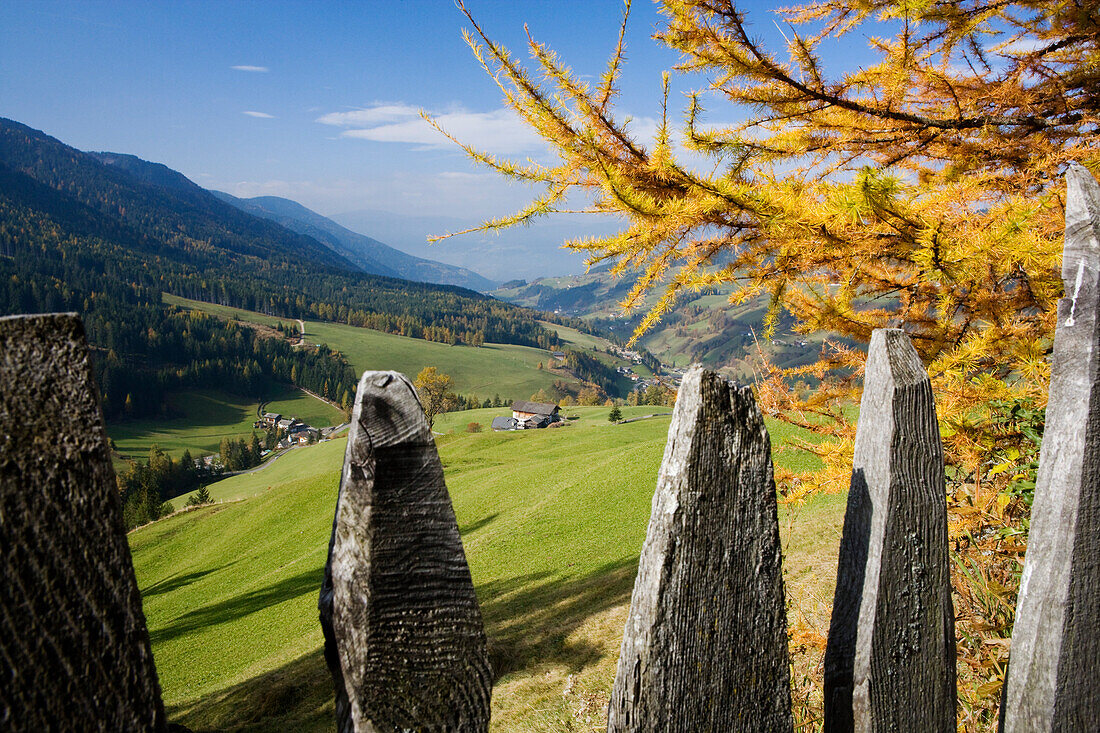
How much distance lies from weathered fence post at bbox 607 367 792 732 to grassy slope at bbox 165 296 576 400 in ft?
386

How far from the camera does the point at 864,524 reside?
1438mm

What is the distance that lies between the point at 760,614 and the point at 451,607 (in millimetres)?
736

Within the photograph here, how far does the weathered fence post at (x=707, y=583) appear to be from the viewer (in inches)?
48.5

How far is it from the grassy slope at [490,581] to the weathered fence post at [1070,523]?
4558 millimetres

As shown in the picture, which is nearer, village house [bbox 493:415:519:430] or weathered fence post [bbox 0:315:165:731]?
weathered fence post [bbox 0:315:165:731]

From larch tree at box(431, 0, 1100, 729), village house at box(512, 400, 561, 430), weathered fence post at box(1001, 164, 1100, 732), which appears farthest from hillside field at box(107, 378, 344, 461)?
weathered fence post at box(1001, 164, 1100, 732)

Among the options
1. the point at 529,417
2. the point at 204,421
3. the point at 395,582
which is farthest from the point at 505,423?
the point at 204,421

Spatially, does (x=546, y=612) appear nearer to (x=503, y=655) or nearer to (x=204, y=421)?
(x=503, y=655)

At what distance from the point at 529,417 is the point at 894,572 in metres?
75.7

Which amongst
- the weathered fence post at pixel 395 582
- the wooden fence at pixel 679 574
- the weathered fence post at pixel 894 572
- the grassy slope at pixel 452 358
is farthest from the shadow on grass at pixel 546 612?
the grassy slope at pixel 452 358

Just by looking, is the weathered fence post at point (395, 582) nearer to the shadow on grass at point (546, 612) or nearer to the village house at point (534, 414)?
the shadow on grass at point (546, 612)

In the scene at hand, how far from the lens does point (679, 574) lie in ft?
4.08

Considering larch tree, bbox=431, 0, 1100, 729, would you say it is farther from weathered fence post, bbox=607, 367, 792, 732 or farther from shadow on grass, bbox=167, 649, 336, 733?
shadow on grass, bbox=167, 649, 336, 733

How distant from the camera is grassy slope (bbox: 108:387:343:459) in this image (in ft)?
340
